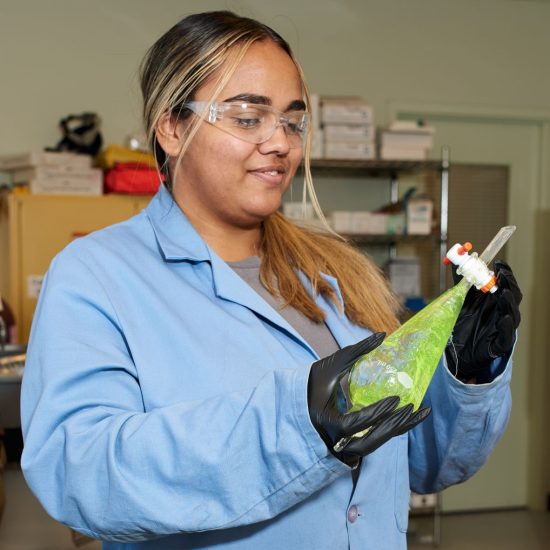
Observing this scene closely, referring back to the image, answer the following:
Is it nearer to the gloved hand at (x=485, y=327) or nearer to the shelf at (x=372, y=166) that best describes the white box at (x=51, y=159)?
the shelf at (x=372, y=166)

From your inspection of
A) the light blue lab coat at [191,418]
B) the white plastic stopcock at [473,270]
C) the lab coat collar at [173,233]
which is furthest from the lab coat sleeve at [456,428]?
the lab coat collar at [173,233]

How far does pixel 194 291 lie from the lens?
1049 mm

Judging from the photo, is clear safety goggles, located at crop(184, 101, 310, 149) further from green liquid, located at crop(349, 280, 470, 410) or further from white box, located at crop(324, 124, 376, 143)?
white box, located at crop(324, 124, 376, 143)

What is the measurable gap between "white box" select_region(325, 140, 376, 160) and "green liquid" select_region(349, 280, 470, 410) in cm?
276

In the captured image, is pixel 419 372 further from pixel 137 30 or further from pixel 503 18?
pixel 503 18

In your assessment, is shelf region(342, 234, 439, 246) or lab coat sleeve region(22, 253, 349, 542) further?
shelf region(342, 234, 439, 246)

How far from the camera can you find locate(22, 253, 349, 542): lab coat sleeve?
0.77 m

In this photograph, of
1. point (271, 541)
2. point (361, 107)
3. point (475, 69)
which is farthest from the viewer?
point (475, 69)

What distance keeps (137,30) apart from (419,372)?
3292 mm

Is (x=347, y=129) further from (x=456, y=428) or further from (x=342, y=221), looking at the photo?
(x=456, y=428)

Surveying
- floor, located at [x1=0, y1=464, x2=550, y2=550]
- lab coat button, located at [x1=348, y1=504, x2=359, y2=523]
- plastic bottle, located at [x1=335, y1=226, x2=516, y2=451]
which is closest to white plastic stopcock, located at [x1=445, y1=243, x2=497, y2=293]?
plastic bottle, located at [x1=335, y1=226, x2=516, y2=451]

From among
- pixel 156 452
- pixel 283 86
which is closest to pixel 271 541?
pixel 156 452

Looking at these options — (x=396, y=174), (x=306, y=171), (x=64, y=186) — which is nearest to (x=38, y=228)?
(x=64, y=186)

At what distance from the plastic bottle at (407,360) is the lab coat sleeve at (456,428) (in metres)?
0.14
